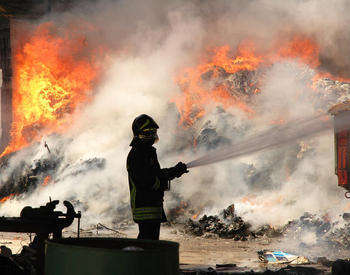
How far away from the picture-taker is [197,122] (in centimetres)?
1570

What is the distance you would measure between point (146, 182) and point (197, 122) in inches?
462

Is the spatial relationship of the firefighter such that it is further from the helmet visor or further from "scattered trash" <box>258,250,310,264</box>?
"scattered trash" <box>258,250,310,264</box>

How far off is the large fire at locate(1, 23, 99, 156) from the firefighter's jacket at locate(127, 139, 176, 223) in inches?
530

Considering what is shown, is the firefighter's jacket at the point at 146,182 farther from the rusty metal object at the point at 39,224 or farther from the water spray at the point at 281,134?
the water spray at the point at 281,134

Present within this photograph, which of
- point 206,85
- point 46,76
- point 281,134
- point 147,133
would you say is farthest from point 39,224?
point 46,76

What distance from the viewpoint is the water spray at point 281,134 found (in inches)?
554

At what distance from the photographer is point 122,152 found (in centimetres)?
1536

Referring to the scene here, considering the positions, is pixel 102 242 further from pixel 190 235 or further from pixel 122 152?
pixel 122 152

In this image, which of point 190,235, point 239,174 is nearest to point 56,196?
point 190,235

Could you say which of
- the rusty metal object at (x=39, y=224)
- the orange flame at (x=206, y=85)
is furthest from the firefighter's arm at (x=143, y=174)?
the orange flame at (x=206, y=85)

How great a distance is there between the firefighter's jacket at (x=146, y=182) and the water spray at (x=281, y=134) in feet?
31.8

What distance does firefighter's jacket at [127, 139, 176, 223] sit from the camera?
160 inches

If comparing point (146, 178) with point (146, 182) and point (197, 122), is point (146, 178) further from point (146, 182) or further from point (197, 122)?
point (197, 122)

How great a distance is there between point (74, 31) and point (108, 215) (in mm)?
7346
